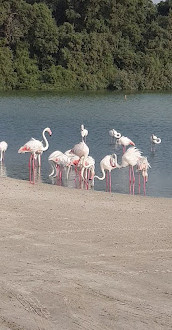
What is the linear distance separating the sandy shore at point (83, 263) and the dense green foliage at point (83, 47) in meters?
32.8

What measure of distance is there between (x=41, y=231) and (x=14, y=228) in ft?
1.02

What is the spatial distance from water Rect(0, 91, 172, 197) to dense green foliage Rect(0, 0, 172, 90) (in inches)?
245

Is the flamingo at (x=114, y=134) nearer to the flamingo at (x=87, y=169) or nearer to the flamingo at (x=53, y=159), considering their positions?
the flamingo at (x=53, y=159)

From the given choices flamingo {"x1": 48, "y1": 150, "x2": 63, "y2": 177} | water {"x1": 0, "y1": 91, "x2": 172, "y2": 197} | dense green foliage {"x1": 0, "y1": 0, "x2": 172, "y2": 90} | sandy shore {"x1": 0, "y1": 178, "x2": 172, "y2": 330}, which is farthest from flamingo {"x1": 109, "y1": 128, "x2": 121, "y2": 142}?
dense green foliage {"x1": 0, "y1": 0, "x2": 172, "y2": 90}

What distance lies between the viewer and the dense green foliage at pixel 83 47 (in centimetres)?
4175

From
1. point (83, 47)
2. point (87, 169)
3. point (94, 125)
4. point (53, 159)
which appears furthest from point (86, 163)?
point (83, 47)

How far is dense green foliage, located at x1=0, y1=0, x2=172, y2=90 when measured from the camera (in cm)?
4175

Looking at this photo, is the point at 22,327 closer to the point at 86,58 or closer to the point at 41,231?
the point at 41,231

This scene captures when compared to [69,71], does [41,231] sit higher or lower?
lower

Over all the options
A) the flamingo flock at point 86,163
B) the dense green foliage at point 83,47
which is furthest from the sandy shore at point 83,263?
the dense green foliage at point 83,47

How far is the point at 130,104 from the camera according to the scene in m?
30.6

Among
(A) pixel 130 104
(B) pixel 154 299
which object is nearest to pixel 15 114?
(A) pixel 130 104

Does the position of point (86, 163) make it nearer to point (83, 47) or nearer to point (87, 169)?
point (87, 169)

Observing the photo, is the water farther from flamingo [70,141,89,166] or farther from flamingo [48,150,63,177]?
flamingo [70,141,89,166]
